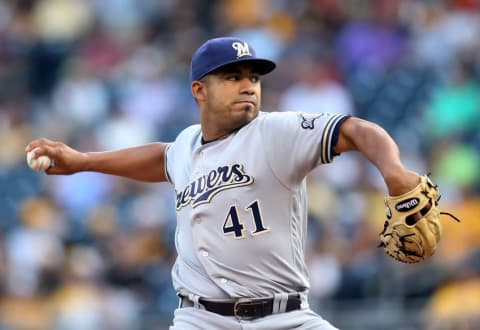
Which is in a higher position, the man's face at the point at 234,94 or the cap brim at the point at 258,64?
the cap brim at the point at 258,64

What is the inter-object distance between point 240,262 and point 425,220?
3.03 ft

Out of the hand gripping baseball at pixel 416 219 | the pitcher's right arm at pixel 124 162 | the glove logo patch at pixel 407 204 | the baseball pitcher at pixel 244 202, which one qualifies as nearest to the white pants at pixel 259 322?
the baseball pitcher at pixel 244 202

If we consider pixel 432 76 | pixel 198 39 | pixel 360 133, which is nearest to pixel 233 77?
pixel 360 133

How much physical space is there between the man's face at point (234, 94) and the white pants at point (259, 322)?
0.83 meters

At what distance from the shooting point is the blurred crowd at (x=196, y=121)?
8719 millimetres

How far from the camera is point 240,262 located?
16.3 ft

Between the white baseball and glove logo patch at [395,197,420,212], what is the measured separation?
6.00ft

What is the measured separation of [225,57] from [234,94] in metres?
0.17

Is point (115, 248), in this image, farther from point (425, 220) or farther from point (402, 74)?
point (425, 220)

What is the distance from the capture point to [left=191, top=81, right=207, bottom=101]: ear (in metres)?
5.25

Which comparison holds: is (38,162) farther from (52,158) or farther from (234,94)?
(234,94)

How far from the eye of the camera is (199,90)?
528cm

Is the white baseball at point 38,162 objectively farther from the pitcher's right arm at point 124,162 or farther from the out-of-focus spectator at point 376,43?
the out-of-focus spectator at point 376,43

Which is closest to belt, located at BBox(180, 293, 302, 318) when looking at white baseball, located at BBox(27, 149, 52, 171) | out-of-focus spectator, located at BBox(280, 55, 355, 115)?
white baseball, located at BBox(27, 149, 52, 171)
